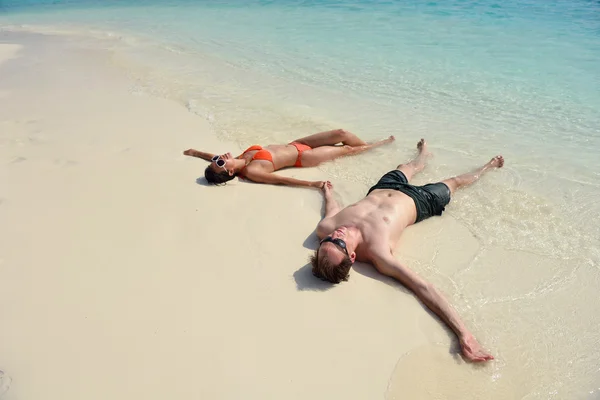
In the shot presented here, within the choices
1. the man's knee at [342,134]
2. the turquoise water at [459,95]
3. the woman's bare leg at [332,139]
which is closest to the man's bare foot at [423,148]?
the turquoise water at [459,95]

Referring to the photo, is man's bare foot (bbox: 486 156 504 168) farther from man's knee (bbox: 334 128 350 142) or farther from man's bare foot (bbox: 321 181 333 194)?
man's bare foot (bbox: 321 181 333 194)

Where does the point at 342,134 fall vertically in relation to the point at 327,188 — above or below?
above

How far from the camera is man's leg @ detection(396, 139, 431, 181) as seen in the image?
217 inches

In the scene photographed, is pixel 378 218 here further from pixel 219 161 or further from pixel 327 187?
pixel 219 161

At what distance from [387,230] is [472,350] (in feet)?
4.45

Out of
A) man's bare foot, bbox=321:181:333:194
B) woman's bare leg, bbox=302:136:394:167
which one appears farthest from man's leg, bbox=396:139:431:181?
man's bare foot, bbox=321:181:333:194

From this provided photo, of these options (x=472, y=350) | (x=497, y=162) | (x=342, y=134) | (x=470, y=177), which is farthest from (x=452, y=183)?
(x=472, y=350)

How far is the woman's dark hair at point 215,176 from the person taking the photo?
5.35 m

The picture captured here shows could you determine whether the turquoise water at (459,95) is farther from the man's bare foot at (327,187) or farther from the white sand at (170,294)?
the white sand at (170,294)

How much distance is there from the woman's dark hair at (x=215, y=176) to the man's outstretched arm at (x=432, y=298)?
2.18m

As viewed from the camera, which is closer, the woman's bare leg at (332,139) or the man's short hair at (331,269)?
the man's short hair at (331,269)

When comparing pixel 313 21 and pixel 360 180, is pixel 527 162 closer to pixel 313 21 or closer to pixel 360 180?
pixel 360 180

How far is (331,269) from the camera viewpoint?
3771mm

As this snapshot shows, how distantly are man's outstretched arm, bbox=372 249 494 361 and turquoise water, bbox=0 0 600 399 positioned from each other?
9.6 inches
